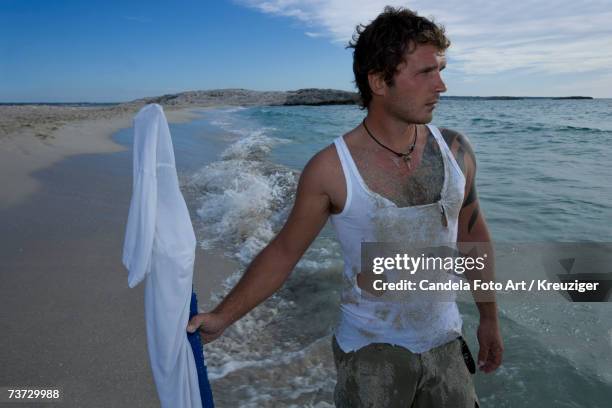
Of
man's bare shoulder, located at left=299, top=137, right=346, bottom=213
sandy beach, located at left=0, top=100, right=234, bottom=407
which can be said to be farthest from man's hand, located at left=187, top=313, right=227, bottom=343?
sandy beach, located at left=0, top=100, right=234, bottom=407

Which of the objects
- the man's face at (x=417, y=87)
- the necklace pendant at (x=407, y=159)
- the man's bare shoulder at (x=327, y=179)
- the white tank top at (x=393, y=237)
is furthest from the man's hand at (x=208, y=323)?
the man's face at (x=417, y=87)

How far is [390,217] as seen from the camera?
6.47 ft

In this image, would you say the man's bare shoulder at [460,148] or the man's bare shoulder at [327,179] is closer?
the man's bare shoulder at [327,179]

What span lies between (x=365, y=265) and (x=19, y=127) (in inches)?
616

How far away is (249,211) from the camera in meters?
7.25

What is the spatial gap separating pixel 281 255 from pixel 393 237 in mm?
493

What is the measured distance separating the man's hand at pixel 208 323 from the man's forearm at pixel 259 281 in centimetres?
6

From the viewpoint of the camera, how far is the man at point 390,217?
6.48 ft

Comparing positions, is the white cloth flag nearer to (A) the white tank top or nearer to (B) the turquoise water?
(A) the white tank top

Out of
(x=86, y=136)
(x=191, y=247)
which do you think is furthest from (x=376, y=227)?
(x=86, y=136)

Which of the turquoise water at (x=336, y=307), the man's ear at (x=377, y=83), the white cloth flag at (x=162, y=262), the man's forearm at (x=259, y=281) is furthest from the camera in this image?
the turquoise water at (x=336, y=307)

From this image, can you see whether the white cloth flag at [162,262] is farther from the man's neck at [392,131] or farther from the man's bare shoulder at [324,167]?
the man's neck at [392,131]

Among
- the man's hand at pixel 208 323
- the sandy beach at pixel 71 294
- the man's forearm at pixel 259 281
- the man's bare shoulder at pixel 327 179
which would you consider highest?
the man's bare shoulder at pixel 327 179

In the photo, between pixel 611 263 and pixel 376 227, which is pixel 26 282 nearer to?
pixel 376 227
